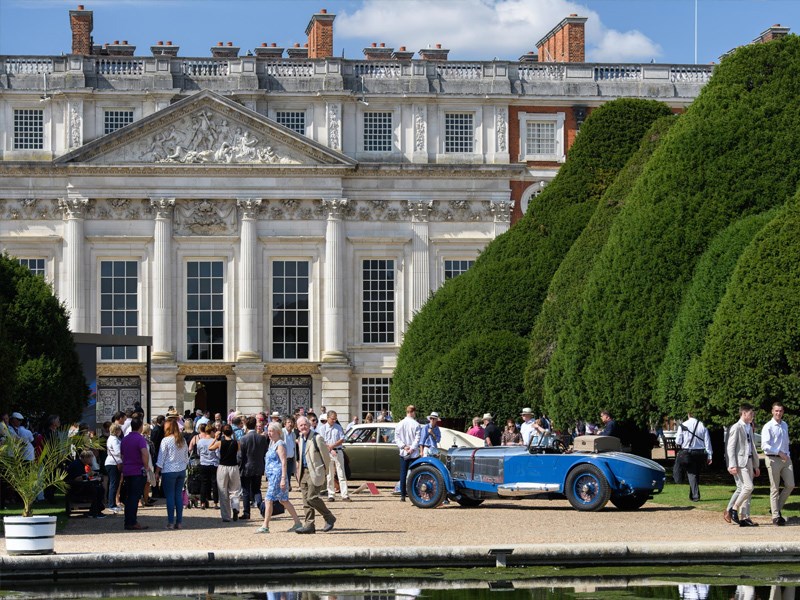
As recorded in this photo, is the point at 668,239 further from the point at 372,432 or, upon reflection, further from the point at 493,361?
the point at 493,361

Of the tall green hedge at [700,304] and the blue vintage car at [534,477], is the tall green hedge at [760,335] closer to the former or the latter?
the blue vintage car at [534,477]

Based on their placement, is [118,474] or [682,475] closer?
[118,474]

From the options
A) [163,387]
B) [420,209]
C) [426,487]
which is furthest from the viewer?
[420,209]

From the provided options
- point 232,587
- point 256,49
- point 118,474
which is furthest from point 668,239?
point 256,49

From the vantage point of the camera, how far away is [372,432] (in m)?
36.4

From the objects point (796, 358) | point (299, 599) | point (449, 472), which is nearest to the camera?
point (299, 599)

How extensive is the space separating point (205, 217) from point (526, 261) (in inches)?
775

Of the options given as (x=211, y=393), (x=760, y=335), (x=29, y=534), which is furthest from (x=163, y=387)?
(x=29, y=534)

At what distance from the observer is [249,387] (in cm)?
5841

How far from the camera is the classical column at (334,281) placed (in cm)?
5909

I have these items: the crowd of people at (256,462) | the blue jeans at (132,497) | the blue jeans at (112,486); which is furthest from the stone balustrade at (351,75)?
the blue jeans at (132,497)

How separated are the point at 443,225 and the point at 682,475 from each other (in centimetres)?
2732

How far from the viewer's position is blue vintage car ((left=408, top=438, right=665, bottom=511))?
2512 cm

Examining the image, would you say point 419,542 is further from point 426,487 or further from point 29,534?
point 426,487
